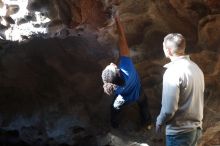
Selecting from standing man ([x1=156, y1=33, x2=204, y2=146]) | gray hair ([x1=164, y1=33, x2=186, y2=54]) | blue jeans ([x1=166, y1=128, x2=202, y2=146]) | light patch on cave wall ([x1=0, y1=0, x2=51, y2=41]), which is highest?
light patch on cave wall ([x1=0, y1=0, x2=51, y2=41])

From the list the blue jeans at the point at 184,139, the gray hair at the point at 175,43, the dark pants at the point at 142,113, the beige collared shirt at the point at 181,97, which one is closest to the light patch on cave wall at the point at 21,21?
the dark pants at the point at 142,113

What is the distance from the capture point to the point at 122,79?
3.53 m

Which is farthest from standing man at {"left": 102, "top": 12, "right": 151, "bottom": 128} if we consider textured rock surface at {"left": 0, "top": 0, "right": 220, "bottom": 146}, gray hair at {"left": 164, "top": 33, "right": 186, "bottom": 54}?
gray hair at {"left": 164, "top": 33, "right": 186, "bottom": 54}

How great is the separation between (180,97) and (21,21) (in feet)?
5.71

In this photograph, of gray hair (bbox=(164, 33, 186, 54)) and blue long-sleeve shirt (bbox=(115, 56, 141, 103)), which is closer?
gray hair (bbox=(164, 33, 186, 54))

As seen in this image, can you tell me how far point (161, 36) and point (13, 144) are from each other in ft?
7.47

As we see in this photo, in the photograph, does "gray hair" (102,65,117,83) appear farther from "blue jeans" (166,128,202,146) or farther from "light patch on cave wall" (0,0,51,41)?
"blue jeans" (166,128,202,146)

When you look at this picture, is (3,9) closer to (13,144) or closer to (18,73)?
(18,73)

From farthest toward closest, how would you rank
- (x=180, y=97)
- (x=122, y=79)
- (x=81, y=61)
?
(x=81, y=61), (x=122, y=79), (x=180, y=97)

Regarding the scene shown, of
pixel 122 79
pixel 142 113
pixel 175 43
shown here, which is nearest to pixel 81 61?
pixel 142 113

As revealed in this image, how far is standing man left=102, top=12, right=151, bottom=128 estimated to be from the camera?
3.45 m

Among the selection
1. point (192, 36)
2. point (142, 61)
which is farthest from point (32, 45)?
point (192, 36)

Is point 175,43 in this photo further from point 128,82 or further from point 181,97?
point 128,82

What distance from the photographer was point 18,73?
15.4ft
